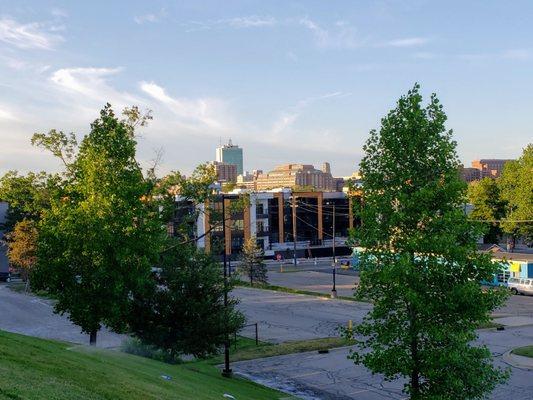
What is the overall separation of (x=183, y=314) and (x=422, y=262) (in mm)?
12382

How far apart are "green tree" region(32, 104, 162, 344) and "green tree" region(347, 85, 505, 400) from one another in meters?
9.57

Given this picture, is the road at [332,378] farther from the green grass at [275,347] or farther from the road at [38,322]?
the road at [38,322]

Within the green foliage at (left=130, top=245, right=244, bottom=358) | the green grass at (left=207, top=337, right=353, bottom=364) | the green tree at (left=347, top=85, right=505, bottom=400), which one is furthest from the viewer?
the green grass at (left=207, top=337, right=353, bottom=364)

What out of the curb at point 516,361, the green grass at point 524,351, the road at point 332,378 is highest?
the green grass at point 524,351

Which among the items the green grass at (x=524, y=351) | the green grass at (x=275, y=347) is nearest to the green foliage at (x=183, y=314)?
the green grass at (x=275, y=347)

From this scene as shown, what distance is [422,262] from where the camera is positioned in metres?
14.9

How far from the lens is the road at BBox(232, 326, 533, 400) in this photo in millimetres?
24016

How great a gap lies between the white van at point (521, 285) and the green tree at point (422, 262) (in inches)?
1596

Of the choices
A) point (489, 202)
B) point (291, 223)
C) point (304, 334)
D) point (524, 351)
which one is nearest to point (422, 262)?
point (524, 351)

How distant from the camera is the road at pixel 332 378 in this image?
78.8ft

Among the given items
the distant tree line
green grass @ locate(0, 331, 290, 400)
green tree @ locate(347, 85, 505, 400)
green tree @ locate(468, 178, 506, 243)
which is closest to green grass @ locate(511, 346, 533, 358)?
green grass @ locate(0, 331, 290, 400)

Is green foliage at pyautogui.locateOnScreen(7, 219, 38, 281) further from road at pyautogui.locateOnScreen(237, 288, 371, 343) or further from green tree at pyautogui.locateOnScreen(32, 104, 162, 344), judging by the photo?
green tree at pyautogui.locateOnScreen(32, 104, 162, 344)

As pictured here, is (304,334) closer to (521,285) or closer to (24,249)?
(521,285)

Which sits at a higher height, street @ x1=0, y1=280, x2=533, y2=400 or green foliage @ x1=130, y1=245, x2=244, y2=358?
green foliage @ x1=130, y1=245, x2=244, y2=358
